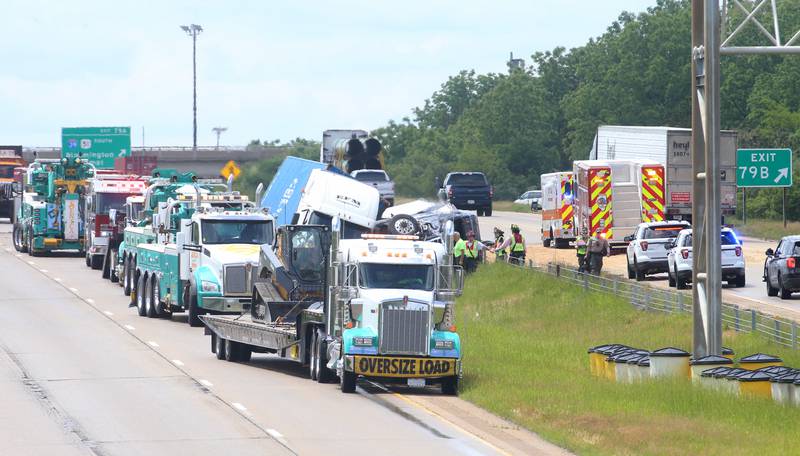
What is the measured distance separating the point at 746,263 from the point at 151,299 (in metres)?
20.2

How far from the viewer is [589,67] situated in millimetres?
124188

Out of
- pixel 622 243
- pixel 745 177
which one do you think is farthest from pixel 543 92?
pixel 745 177

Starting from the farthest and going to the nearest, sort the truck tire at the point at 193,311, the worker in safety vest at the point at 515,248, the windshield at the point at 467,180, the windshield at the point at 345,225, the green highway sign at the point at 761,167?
the windshield at the point at 467,180 < the worker in safety vest at the point at 515,248 < the windshield at the point at 345,225 < the truck tire at the point at 193,311 < the green highway sign at the point at 761,167

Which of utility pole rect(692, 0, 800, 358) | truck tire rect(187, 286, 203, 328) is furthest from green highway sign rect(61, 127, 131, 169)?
utility pole rect(692, 0, 800, 358)

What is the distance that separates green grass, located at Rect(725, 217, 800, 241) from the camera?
65406 millimetres

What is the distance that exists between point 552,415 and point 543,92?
361ft

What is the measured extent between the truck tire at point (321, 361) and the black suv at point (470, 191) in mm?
48650

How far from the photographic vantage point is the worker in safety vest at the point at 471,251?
144 feet

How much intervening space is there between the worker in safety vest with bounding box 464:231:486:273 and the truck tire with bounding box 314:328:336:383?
16609 mm

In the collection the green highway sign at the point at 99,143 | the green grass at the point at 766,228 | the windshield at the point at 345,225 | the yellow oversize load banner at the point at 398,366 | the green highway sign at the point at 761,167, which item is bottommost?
the yellow oversize load banner at the point at 398,366

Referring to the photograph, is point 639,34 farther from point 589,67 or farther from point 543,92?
point 543,92

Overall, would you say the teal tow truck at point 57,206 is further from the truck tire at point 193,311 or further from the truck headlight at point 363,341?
the truck headlight at point 363,341

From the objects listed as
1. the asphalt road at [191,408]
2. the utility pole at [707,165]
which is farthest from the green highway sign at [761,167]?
the asphalt road at [191,408]

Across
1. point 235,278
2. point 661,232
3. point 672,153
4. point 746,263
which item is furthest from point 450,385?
point 746,263
